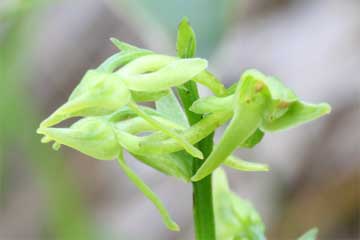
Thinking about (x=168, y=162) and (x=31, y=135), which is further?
(x=31, y=135)

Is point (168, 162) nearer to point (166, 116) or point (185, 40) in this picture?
point (166, 116)

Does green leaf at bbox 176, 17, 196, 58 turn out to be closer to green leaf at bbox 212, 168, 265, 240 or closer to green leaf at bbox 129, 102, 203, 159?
green leaf at bbox 129, 102, 203, 159

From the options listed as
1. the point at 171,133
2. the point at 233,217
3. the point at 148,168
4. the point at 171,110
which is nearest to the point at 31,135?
A: the point at 233,217

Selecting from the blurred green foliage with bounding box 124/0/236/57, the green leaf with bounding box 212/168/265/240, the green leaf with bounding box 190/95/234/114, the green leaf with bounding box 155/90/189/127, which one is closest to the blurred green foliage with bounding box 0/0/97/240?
the blurred green foliage with bounding box 124/0/236/57

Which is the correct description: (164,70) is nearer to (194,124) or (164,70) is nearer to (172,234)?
(194,124)

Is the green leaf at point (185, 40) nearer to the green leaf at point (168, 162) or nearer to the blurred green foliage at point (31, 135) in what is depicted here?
the green leaf at point (168, 162)

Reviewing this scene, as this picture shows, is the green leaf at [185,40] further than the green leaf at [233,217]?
No

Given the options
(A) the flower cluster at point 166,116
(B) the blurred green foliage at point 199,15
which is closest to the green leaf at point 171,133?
(A) the flower cluster at point 166,116
